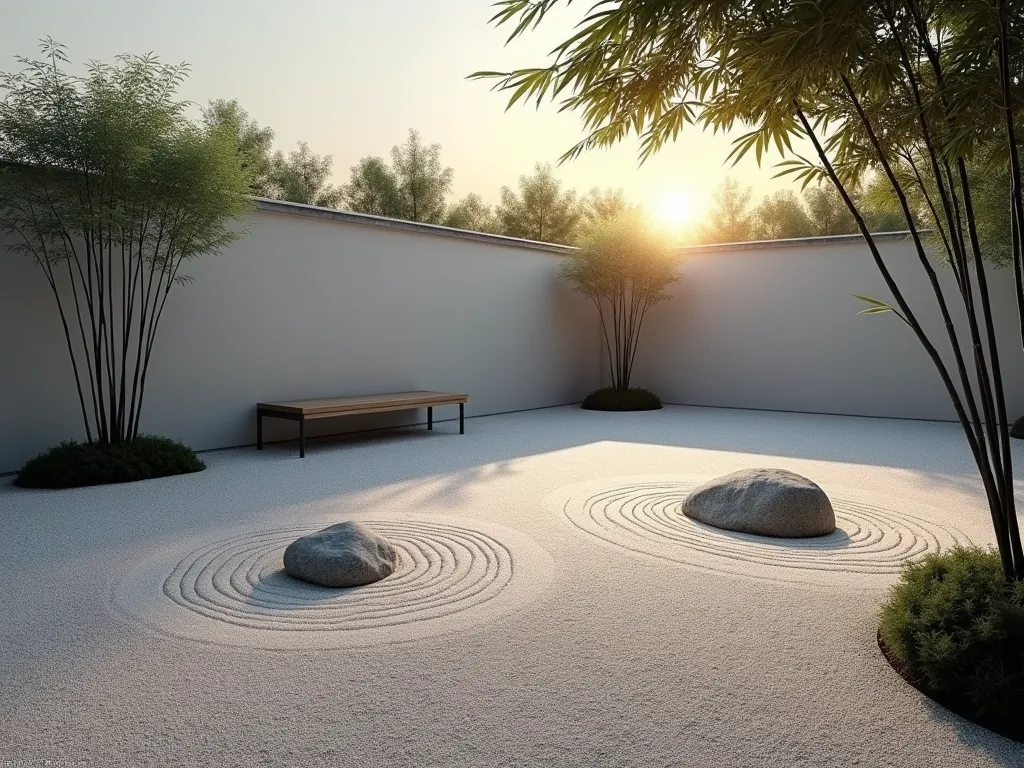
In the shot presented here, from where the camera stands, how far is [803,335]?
8367 mm

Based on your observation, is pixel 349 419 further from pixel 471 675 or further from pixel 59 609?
pixel 471 675

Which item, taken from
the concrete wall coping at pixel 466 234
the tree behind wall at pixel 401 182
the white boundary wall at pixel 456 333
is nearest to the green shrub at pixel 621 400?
the white boundary wall at pixel 456 333

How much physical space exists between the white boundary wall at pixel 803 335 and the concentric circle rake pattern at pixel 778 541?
464 centimetres

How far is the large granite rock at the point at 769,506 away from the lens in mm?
3195

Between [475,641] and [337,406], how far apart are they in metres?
3.63

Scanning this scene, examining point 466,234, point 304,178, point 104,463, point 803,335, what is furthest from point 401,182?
point 104,463

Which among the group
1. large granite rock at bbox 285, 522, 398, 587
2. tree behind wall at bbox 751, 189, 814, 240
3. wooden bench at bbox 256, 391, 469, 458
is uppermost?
tree behind wall at bbox 751, 189, 814, 240

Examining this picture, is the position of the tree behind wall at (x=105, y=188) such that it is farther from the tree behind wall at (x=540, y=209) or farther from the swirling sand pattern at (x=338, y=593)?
the tree behind wall at (x=540, y=209)

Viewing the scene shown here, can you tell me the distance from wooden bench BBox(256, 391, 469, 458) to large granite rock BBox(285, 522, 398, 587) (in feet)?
8.66

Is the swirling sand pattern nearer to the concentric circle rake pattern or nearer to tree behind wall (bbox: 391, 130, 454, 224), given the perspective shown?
the concentric circle rake pattern

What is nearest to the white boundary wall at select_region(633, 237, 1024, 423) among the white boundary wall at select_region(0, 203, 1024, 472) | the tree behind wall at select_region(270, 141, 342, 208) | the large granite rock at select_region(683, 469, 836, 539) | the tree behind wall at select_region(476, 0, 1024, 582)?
the white boundary wall at select_region(0, 203, 1024, 472)

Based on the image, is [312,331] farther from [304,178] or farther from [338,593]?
[304,178]

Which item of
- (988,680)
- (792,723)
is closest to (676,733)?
(792,723)

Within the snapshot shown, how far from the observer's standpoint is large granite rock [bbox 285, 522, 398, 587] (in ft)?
8.30
